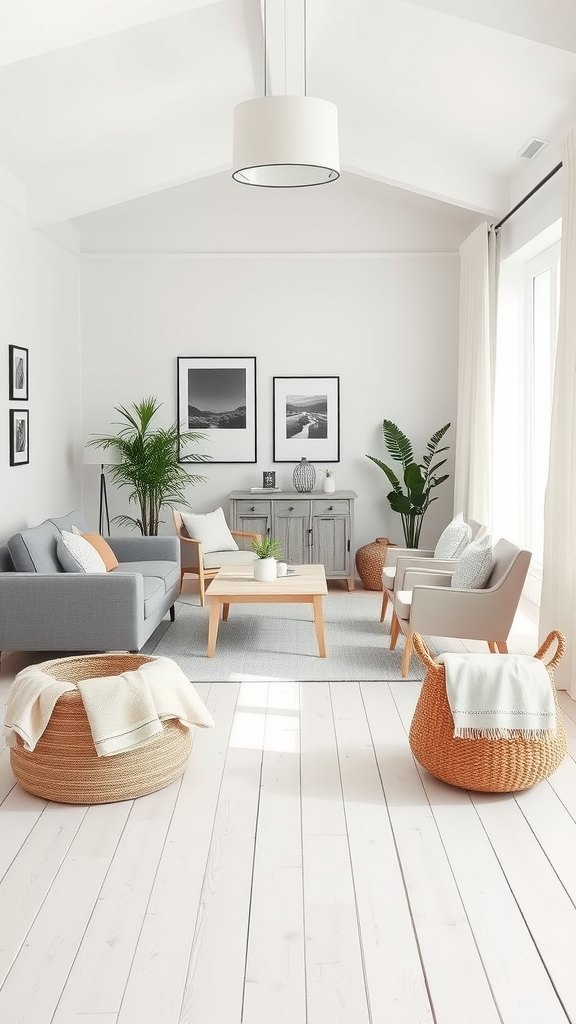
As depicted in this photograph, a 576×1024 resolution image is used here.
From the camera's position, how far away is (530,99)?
537cm

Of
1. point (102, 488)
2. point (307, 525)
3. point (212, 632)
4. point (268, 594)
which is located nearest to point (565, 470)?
point (268, 594)

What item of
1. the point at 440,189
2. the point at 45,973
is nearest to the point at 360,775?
the point at 45,973

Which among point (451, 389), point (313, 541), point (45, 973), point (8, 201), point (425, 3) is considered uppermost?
point (425, 3)

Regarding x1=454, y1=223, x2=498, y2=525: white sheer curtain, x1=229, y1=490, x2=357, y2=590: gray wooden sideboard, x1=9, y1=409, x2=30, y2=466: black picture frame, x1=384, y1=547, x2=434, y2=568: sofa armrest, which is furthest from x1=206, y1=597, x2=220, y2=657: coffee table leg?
x1=454, y1=223, x2=498, y2=525: white sheer curtain

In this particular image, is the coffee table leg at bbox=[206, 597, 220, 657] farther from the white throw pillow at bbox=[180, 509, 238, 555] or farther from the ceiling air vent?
the ceiling air vent

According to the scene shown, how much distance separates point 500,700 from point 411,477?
15.4ft

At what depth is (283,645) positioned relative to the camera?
591 cm

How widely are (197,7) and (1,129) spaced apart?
1.51 metres

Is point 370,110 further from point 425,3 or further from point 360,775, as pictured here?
point 360,775

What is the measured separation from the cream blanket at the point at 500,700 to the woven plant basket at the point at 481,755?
4 cm

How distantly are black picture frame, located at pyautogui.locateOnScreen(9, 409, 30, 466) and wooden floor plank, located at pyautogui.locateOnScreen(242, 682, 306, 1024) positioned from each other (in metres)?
3.04

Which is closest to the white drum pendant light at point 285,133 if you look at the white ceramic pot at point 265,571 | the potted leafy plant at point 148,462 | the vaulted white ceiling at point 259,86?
the vaulted white ceiling at point 259,86

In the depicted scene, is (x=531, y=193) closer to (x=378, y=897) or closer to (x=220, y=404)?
(x=220, y=404)

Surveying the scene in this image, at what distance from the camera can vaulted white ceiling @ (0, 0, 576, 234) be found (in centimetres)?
455
